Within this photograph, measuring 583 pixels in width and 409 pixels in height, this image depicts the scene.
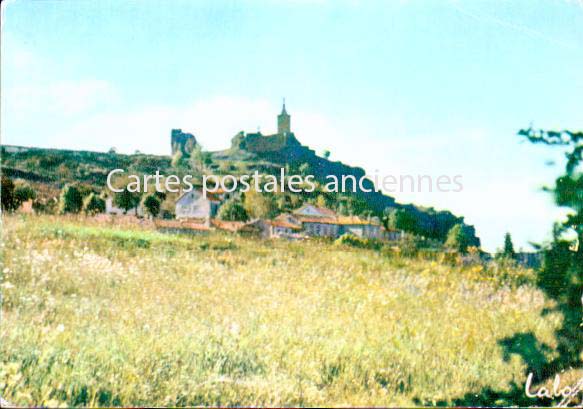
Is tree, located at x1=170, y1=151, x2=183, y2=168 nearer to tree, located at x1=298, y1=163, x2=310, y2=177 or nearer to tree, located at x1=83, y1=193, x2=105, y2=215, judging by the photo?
tree, located at x1=83, y1=193, x2=105, y2=215

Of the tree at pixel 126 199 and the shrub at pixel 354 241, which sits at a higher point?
the tree at pixel 126 199

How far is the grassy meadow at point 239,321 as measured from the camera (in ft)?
10.2

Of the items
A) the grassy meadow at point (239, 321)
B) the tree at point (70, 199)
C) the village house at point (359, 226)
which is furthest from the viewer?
the village house at point (359, 226)

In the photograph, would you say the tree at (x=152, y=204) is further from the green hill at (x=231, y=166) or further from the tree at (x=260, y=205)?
the tree at (x=260, y=205)

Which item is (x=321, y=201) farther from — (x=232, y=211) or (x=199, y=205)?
(x=199, y=205)

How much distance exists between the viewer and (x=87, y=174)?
3.44 meters

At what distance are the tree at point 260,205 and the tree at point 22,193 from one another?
1376mm

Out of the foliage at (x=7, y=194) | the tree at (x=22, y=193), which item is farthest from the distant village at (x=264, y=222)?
the foliage at (x=7, y=194)

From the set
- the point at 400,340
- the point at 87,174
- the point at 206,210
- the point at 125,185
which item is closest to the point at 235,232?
the point at 206,210

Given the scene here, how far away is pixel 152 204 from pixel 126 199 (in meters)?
0.17

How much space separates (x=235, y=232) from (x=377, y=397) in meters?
1.38

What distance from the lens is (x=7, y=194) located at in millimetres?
3371

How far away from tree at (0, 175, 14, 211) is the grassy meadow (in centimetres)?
10

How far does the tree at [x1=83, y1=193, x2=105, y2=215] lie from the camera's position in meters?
3.48
